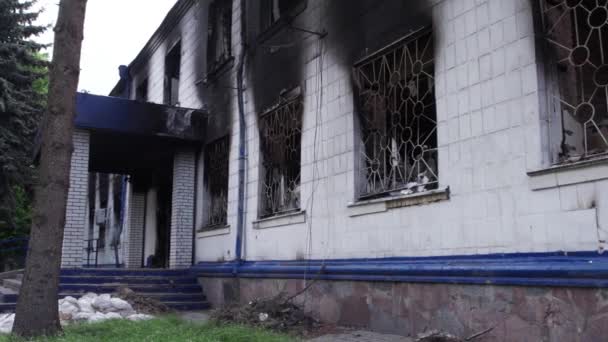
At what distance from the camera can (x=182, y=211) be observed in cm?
1246

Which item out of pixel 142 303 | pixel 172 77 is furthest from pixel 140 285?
pixel 172 77

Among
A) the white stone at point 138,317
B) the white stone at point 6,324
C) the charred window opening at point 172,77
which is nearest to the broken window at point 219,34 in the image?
the charred window opening at point 172,77

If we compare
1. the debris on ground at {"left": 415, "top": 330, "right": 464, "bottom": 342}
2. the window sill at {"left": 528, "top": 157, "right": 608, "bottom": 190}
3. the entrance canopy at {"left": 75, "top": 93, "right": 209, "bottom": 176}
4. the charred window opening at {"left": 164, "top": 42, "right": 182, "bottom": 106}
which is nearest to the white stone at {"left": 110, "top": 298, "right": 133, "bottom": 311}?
the entrance canopy at {"left": 75, "top": 93, "right": 209, "bottom": 176}

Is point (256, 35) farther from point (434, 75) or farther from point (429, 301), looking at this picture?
point (429, 301)

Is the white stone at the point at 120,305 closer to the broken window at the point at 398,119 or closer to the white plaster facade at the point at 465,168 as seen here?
the white plaster facade at the point at 465,168

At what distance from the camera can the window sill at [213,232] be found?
11039 millimetres

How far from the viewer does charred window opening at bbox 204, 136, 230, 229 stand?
11.7 metres

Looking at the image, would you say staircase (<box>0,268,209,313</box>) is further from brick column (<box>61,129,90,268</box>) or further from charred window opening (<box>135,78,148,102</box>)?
charred window opening (<box>135,78,148,102</box>)

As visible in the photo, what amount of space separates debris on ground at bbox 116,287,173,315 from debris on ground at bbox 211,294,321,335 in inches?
75.1

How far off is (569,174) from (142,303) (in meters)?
6.98

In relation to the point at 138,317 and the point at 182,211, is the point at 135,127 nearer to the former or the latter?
the point at 182,211

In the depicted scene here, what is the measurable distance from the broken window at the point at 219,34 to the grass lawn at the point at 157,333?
244 inches

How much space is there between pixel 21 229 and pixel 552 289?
2224cm

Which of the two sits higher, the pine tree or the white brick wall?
the pine tree
